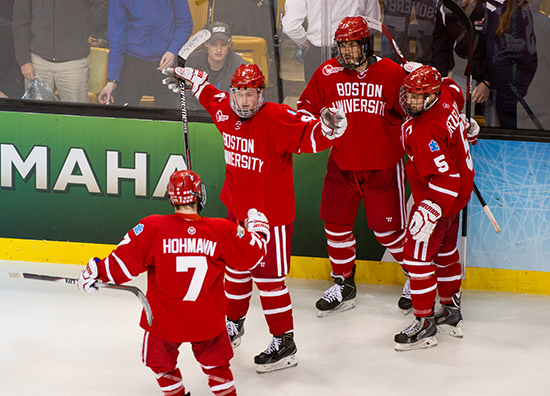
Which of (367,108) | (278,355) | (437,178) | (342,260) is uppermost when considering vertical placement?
(367,108)

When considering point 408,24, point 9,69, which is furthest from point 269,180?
point 9,69

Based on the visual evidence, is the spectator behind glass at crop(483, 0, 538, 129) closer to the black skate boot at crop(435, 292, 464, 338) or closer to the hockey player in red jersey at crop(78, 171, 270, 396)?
the black skate boot at crop(435, 292, 464, 338)

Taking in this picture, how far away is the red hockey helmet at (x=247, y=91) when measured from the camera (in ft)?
9.33

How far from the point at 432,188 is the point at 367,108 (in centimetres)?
64

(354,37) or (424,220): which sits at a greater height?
(354,37)

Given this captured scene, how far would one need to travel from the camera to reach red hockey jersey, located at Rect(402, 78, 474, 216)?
2967 millimetres

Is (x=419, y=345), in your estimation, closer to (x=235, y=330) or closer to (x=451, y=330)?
(x=451, y=330)

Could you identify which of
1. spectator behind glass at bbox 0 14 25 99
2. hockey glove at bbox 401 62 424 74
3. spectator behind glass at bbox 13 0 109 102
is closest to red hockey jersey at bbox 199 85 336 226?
hockey glove at bbox 401 62 424 74

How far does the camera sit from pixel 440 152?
9.72 feet

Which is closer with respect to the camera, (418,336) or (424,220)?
(424,220)

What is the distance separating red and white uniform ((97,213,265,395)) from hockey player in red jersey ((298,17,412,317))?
1292mm

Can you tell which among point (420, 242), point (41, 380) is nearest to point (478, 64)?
point (420, 242)

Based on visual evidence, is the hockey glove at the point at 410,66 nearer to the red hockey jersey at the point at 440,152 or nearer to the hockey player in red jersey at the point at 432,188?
the hockey player in red jersey at the point at 432,188

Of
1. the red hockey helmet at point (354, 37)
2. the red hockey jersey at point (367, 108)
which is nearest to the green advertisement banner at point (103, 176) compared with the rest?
the red hockey jersey at point (367, 108)
